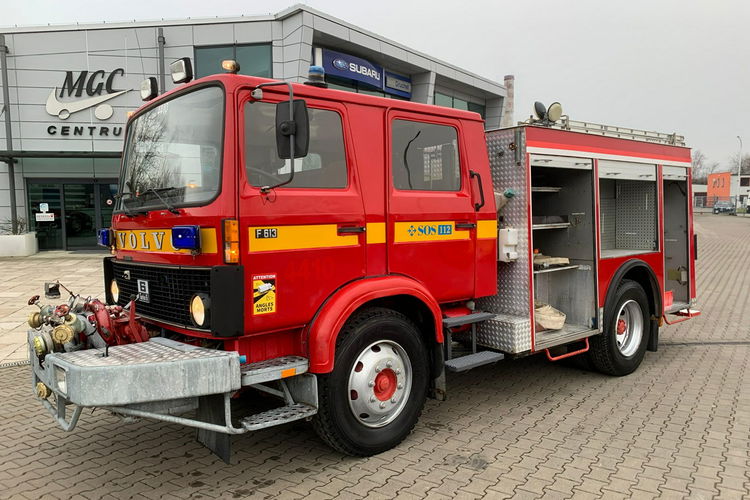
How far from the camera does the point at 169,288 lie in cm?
365

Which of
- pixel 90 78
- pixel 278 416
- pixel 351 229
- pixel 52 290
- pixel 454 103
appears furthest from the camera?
pixel 454 103

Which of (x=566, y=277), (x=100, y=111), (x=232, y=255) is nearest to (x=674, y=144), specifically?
(x=566, y=277)

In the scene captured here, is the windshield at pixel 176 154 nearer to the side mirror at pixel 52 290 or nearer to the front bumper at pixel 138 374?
the side mirror at pixel 52 290

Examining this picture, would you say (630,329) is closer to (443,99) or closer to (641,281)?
(641,281)

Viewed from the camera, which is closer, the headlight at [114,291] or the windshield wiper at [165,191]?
the windshield wiper at [165,191]

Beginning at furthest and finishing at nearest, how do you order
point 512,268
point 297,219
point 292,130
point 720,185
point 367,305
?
point 720,185 → point 512,268 → point 367,305 → point 297,219 → point 292,130

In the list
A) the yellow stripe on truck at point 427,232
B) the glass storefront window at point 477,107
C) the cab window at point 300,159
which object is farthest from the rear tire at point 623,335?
the glass storefront window at point 477,107

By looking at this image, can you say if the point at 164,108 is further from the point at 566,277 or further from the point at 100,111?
the point at 100,111

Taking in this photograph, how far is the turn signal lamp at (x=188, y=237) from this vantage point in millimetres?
3297

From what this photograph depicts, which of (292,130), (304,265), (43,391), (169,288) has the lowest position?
(43,391)

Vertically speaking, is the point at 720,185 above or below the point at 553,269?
above

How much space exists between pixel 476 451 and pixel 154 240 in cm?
267

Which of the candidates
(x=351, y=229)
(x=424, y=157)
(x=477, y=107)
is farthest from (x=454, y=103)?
(x=351, y=229)

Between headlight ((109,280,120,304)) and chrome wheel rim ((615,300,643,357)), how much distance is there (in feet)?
16.0
